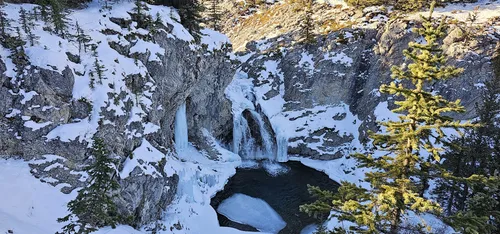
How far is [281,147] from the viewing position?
118 feet

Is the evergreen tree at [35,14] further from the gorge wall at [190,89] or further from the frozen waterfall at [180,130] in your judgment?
the frozen waterfall at [180,130]

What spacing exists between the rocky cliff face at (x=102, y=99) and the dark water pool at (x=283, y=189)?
7219 mm

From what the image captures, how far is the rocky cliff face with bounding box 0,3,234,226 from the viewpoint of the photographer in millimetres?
15594

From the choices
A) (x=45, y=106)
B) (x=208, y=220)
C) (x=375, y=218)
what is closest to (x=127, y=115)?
(x=45, y=106)

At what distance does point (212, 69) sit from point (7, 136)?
18.5m

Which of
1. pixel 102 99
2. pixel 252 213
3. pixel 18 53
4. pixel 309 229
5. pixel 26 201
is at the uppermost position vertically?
pixel 18 53

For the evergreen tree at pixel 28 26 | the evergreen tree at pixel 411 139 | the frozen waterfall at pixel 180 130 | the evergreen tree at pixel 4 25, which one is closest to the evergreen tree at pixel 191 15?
the frozen waterfall at pixel 180 130

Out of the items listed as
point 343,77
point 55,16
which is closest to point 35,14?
point 55,16

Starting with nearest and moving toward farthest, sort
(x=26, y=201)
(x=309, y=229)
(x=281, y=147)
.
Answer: (x=26, y=201), (x=309, y=229), (x=281, y=147)

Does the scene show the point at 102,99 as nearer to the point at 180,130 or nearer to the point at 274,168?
the point at 180,130

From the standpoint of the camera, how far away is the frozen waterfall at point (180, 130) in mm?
28344

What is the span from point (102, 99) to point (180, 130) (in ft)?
36.6

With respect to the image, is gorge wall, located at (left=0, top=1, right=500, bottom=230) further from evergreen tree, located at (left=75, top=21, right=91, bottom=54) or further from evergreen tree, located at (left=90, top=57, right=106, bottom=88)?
evergreen tree, located at (left=75, top=21, right=91, bottom=54)

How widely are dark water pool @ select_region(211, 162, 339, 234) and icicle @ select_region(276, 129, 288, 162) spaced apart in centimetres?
107
